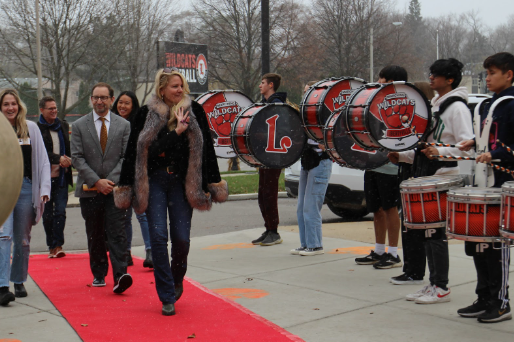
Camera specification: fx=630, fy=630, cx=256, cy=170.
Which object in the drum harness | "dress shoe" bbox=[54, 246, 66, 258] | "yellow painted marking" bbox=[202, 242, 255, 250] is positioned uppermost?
the drum harness

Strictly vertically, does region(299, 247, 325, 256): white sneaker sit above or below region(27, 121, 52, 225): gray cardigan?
below

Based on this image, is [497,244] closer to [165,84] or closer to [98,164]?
[165,84]

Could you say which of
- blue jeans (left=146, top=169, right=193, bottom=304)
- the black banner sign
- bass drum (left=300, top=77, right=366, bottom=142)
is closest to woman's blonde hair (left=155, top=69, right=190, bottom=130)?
blue jeans (left=146, top=169, right=193, bottom=304)

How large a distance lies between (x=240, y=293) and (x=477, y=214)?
8.03 feet

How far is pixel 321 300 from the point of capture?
5605 mm

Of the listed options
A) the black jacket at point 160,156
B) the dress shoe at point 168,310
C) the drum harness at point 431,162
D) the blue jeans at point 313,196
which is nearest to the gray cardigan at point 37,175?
the black jacket at point 160,156

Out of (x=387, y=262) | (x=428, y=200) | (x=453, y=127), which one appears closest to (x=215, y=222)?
(x=387, y=262)

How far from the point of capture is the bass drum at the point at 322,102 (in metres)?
6.63

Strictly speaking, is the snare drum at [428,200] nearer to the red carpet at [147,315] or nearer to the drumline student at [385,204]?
the red carpet at [147,315]

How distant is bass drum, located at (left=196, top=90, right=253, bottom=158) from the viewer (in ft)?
25.2

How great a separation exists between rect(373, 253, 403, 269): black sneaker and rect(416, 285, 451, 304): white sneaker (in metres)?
1.47

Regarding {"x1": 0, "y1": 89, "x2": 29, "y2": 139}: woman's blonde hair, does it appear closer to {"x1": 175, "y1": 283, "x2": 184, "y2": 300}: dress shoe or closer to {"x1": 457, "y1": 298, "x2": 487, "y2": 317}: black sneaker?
{"x1": 175, "y1": 283, "x2": 184, "y2": 300}: dress shoe

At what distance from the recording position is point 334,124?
612 cm

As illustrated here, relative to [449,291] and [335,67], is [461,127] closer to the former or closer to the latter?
[449,291]
